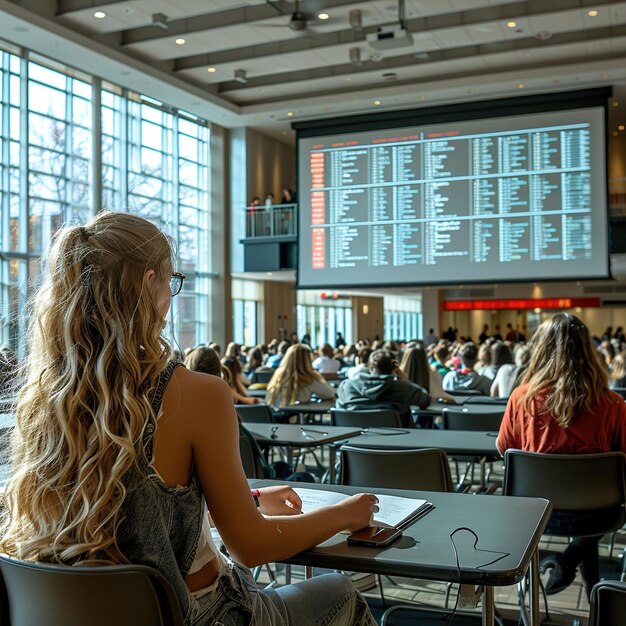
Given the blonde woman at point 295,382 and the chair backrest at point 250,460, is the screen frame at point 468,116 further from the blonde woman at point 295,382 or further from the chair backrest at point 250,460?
the chair backrest at point 250,460

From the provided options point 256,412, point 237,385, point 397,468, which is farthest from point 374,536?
point 237,385

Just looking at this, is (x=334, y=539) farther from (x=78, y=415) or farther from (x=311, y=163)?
(x=311, y=163)

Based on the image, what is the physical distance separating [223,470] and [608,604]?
76cm

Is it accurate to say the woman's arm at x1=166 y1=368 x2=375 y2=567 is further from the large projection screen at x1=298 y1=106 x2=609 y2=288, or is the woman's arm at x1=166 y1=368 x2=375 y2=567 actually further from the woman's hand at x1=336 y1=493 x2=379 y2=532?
the large projection screen at x1=298 y1=106 x2=609 y2=288

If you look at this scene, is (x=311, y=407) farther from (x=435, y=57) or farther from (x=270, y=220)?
(x=270, y=220)

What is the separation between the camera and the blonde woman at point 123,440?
4.40 feet

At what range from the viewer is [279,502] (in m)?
1.81

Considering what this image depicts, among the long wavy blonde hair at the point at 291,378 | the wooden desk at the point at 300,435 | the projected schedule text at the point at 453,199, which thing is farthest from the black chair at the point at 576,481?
the projected schedule text at the point at 453,199

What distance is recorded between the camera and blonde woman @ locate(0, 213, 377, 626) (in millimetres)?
1342

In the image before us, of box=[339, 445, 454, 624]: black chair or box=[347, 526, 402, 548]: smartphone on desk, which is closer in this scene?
box=[347, 526, 402, 548]: smartphone on desk

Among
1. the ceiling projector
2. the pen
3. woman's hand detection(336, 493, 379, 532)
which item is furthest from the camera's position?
the ceiling projector

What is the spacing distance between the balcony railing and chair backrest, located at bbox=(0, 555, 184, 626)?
51.2ft

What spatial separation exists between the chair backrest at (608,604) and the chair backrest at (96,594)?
30.2 inches

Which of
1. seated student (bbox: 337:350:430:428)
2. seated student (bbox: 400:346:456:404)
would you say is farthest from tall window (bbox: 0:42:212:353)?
seated student (bbox: 337:350:430:428)
